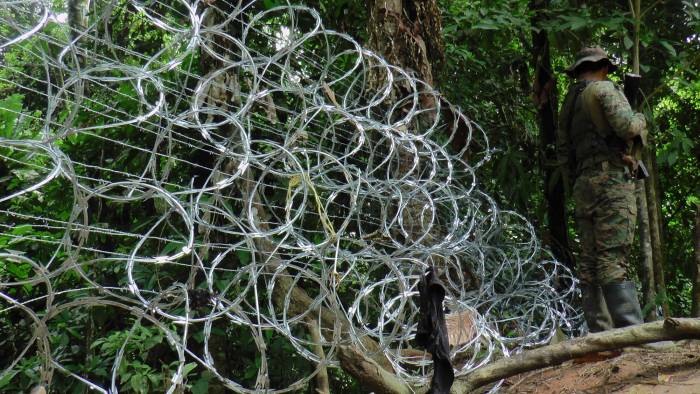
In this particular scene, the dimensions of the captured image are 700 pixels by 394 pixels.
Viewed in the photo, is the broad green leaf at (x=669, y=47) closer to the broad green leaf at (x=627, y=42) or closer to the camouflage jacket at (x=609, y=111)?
the broad green leaf at (x=627, y=42)

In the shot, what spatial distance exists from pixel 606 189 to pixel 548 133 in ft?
9.02

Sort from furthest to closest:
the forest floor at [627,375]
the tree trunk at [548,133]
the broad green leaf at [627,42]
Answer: the tree trunk at [548,133] → the broad green leaf at [627,42] → the forest floor at [627,375]

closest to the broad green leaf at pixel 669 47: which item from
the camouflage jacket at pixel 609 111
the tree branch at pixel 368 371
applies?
the camouflage jacket at pixel 609 111

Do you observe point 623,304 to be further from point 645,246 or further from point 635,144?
point 645,246

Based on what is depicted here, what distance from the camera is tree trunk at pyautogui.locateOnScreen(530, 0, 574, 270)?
22.8 feet

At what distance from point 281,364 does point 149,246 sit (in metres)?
1.12

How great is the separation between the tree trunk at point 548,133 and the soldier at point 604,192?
2.25 metres

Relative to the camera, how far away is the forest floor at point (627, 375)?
10.4ft

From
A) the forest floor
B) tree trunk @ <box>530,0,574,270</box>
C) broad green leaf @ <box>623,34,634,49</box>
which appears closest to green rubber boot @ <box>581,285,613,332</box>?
the forest floor

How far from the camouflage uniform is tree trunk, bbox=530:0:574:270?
2.30 m

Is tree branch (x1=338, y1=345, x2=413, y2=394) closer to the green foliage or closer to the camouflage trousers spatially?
the green foliage

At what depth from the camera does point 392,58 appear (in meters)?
5.28

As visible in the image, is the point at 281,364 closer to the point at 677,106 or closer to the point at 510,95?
the point at 510,95

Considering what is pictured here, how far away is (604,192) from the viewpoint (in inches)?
175
